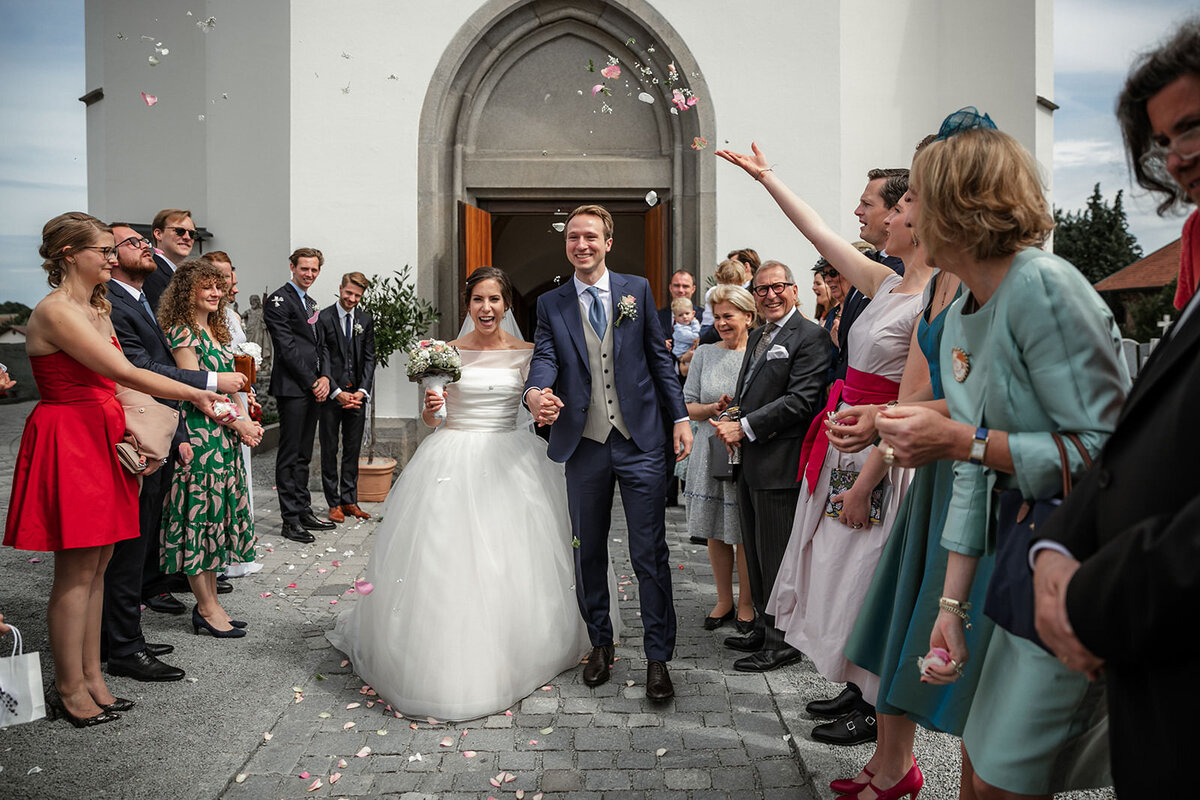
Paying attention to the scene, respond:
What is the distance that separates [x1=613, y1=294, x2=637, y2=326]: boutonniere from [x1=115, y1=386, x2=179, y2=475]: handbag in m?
2.23

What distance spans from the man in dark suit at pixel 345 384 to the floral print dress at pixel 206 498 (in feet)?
9.64

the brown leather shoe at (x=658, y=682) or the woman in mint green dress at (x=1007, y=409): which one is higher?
the woman in mint green dress at (x=1007, y=409)

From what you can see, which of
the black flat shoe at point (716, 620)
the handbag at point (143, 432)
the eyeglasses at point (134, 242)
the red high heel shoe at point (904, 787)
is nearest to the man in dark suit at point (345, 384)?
the eyeglasses at point (134, 242)

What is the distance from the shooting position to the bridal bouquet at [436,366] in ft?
15.4

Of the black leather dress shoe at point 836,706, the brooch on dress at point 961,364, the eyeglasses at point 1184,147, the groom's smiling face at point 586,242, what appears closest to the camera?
the eyeglasses at point 1184,147

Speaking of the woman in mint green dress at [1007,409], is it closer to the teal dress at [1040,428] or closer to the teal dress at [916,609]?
the teal dress at [1040,428]

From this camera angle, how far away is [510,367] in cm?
502

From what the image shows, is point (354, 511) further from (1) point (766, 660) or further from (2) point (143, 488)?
(1) point (766, 660)

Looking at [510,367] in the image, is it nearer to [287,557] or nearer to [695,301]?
[287,557]

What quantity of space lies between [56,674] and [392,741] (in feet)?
5.02

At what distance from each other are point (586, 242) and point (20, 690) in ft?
9.78

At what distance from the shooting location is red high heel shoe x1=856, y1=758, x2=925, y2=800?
9.89 ft

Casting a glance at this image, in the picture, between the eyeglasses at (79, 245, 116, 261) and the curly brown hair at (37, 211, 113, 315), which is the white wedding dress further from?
the curly brown hair at (37, 211, 113, 315)

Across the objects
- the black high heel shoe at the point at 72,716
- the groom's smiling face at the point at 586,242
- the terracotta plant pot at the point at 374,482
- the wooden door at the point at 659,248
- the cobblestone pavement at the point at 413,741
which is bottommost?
the cobblestone pavement at the point at 413,741
